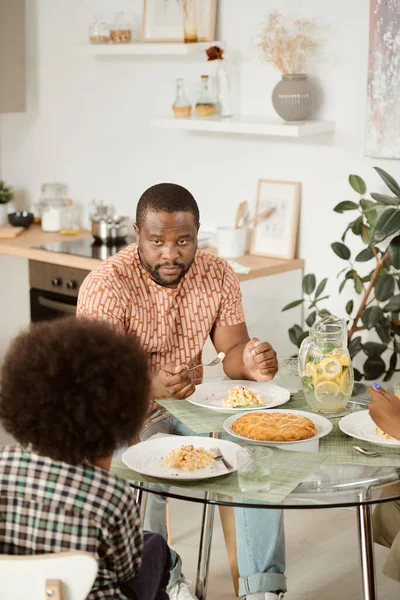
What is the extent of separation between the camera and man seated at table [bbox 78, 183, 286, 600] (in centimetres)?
226

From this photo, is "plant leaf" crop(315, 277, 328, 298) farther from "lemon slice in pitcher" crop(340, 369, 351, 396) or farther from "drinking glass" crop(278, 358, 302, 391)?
"lemon slice in pitcher" crop(340, 369, 351, 396)

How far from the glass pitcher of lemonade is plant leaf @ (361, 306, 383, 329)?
1.08m

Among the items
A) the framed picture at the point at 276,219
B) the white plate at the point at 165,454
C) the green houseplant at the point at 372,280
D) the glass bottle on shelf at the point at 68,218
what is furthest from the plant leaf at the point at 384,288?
the glass bottle on shelf at the point at 68,218

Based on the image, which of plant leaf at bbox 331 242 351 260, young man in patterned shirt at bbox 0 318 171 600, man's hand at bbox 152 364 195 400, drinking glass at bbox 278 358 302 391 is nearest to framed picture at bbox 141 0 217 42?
plant leaf at bbox 331 242 351 260

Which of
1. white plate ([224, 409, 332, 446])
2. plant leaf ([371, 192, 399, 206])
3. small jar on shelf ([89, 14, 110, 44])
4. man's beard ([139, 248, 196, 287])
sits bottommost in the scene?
white plate ([224, 409, 332, 446])

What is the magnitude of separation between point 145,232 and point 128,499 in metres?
1.07

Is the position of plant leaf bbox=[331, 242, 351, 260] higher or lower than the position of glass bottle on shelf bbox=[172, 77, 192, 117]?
lower

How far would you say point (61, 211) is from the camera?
4309 mm

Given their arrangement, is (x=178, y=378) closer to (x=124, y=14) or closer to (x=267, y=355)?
(x=267, y=355)

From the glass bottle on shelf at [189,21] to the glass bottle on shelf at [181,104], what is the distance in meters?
0.17

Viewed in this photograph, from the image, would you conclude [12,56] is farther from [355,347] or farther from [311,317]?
[355,347]

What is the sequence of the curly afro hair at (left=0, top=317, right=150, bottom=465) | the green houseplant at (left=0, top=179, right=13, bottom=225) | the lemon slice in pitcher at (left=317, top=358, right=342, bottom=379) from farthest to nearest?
the green houseplant at (left=0, top=179, right=13, bottom=225) < the lemon slice in pitcher at (left=317, top=358, right=342, bottom=379) < the curly afro hair at (left=0, top=317, right=150, bottom=465)

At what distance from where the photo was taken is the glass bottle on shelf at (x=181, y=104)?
3.75 m

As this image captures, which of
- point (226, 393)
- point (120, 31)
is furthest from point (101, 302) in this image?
point (120, 31)
